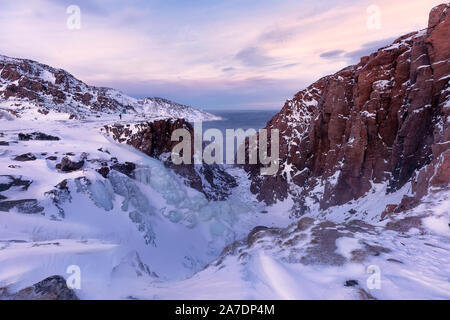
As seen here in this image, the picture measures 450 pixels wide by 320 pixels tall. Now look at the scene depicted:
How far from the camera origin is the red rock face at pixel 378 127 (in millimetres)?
32562

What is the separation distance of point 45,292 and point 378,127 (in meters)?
48.4

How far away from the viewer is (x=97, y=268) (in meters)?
10.7

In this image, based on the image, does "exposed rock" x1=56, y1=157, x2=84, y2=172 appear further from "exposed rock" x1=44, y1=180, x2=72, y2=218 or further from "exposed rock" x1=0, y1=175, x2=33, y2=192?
"exposed rock" x1=0, y1=175, x2=33, y2=192

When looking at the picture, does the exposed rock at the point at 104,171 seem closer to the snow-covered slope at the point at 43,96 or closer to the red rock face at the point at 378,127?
the snow-covered slope at the point at 43,96

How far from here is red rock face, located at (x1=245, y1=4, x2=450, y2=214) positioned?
32562 millimetres

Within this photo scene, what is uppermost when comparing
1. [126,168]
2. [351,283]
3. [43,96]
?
[43,96]

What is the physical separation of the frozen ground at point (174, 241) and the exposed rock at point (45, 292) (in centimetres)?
35

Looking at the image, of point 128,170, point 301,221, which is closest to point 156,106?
point 128,170

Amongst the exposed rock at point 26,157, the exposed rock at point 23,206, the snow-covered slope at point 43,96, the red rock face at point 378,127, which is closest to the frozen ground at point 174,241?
the exposed rock at point 23,206

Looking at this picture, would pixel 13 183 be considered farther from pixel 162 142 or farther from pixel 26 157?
pixel 162 142

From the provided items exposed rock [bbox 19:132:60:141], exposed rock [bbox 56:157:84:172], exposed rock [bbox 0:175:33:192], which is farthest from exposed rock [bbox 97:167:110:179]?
exposed rock [bbox 19:132:60:141]

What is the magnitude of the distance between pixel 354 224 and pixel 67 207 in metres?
26.8

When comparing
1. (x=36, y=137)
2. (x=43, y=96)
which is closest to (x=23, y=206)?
(x=36, y=137)

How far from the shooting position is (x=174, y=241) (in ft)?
118
